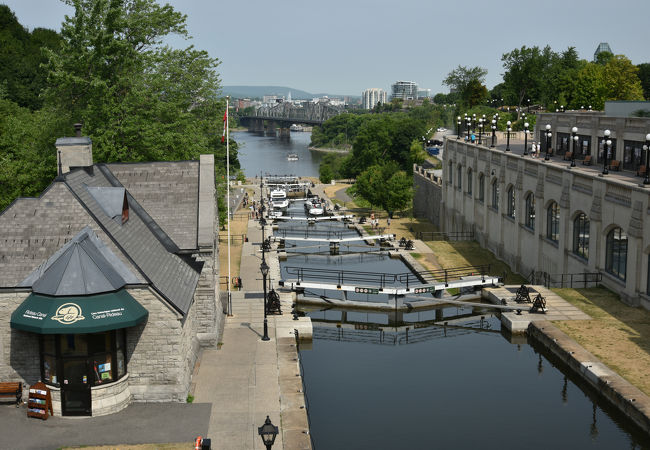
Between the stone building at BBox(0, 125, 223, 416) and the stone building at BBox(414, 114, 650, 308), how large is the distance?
20.2 m

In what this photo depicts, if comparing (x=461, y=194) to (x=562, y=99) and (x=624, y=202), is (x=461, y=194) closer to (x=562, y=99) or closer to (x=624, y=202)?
(x=624, y=202)

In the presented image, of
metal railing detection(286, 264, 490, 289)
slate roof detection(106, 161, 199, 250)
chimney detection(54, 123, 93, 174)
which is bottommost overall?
metal railing detection(286, 264, 490, 289)

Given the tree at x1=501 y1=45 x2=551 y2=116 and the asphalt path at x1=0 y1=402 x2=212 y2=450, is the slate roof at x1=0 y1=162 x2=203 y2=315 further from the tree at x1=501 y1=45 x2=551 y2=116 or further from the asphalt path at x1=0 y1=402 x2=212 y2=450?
the tree at x1=501 y1=45 x2=551 y2=116

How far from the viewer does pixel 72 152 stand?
2641 centimetres

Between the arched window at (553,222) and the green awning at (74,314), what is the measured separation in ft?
95.3

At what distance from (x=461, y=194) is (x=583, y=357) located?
1568 inches

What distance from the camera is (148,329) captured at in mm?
21562

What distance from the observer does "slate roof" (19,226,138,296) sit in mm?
20359

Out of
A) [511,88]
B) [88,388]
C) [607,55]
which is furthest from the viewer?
[607,55]

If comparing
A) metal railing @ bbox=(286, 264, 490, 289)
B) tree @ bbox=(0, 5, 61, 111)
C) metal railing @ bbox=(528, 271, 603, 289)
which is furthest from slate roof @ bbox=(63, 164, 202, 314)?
tree @ bbox=(0, 5, 61, 111)

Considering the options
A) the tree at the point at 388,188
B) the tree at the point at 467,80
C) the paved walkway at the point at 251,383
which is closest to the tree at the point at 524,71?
the tree at the point at 467,80

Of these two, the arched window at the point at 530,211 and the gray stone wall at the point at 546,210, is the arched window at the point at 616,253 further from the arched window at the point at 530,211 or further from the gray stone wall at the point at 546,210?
the arched window at the point at 530,211

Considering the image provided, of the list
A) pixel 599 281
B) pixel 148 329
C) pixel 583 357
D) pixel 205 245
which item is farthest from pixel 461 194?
pixel 148 329

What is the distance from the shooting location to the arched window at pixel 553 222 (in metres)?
42.8
